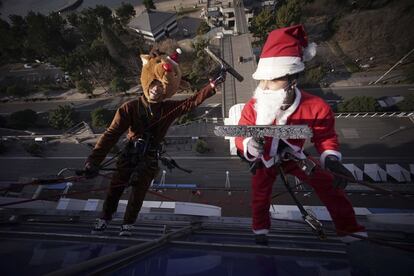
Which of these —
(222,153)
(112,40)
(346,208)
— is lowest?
(346,208)

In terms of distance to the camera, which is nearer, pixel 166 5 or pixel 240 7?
pixel 240 7

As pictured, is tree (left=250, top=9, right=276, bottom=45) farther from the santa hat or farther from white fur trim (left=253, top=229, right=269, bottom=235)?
white fur trim (left=253, top=229, right=269, bottom=235)

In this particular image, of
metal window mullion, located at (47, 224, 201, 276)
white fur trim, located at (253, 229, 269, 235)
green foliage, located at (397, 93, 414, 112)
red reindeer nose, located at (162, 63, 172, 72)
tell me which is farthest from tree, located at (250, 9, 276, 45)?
metal window mullion, located at (47, 224, 201, 276)

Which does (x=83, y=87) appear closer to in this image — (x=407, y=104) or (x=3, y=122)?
(x=3, y=122)

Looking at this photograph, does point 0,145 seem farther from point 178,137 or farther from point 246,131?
point 246,131

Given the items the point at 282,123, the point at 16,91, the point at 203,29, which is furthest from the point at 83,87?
the point at 282,123

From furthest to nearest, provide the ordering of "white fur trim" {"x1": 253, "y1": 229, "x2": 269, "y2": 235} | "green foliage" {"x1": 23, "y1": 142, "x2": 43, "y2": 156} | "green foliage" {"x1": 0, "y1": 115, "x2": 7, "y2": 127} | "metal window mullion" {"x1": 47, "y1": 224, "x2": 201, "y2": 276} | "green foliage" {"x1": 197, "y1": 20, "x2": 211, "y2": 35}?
"green foliage" {"x1": 197, "y1": 20, "x2": 211, "y2": 35} → "green foliage" {"x1": 0, "y1": 115, "x2": 7, "y2": 127} → "green foliage" {"x1": 23, "y1": 142, "x2": 43, "y2": 156} → "white fur trim" {"x1": 253, "y1": 229, "x2": 269, "y2": 235} → "metal window mullion" {"x1": 47, "y1": 224, "x2": 201, "y2": 276}

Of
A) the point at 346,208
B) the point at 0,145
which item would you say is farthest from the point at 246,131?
the point at 0,145
